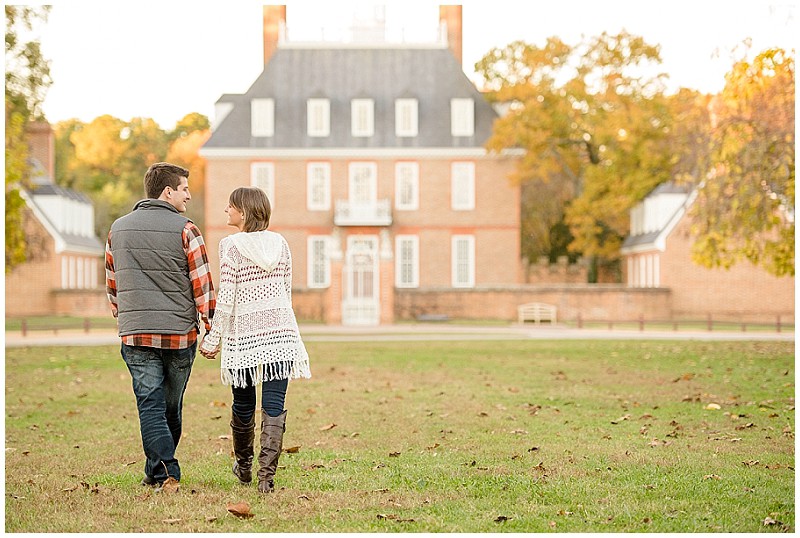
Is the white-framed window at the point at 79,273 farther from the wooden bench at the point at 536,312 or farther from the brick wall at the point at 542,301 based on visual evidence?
the wooden bench at the point at 536,312

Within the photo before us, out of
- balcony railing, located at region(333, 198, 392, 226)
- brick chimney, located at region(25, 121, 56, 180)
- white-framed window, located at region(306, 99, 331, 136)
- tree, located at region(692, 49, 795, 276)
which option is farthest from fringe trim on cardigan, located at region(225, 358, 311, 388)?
brick chimney, located at region(25, 121, 56, 180)

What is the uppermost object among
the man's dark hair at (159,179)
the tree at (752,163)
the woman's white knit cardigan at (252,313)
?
the tree at (752,163)

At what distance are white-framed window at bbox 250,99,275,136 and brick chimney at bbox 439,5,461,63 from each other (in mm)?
8834

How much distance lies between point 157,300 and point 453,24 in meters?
42.9

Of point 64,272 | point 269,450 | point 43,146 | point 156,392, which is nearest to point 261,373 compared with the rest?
point 269,450

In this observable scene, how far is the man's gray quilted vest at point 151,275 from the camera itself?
6.57m

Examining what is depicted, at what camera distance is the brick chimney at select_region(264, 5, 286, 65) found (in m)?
47.1

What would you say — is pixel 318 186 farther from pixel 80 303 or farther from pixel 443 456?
pixel 443 456

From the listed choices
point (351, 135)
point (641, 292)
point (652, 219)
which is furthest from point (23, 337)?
point (652, 219)

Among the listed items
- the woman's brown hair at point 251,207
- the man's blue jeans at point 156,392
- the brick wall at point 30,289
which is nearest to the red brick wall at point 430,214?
the brick wall at point 30,289

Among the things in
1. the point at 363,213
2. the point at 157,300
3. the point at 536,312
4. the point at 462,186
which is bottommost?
the point at 536,312

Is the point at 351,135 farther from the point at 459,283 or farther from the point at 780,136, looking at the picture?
the point at 780,136

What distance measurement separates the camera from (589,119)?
134ft

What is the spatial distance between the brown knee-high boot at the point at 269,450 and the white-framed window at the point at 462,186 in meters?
36.4
